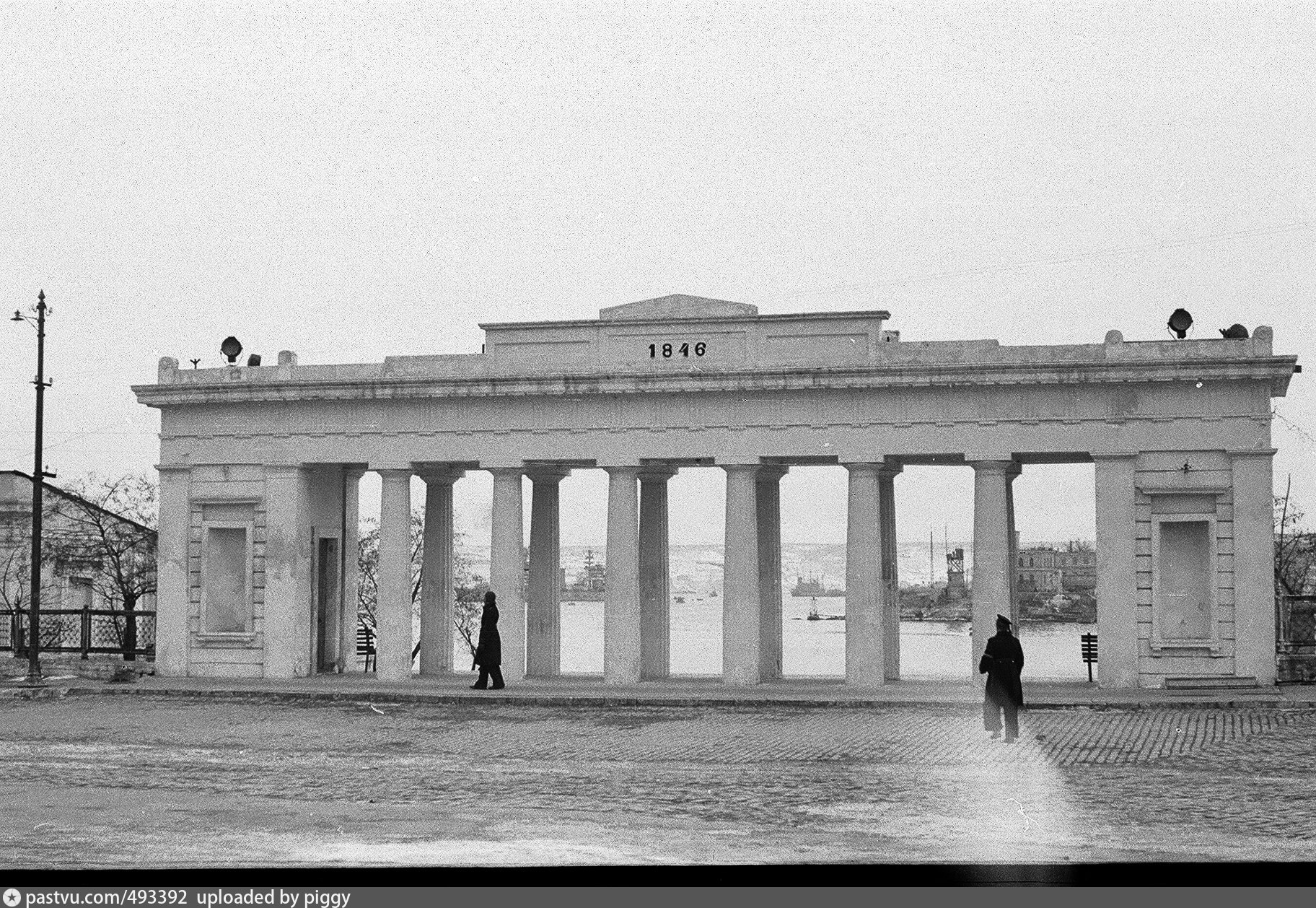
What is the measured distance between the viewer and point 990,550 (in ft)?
109

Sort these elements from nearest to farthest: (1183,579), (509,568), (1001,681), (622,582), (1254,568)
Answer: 1. (1001,681)
2. (1254,568)
3. (1183,579)
4. (622,582)
5. (509,568)

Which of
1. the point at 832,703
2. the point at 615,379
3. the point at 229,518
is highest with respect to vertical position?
the point at 615,379

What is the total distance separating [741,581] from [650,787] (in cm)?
1653

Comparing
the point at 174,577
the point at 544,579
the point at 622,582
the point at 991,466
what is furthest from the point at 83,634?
the point at 991,466

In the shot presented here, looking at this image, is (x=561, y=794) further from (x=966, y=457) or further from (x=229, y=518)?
(x=229, y=518)

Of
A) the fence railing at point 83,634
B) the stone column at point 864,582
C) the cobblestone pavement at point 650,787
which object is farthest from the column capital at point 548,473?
the fence railing at point 83,634

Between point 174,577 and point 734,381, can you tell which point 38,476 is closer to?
point 174,577

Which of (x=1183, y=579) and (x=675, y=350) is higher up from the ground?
(x=675, y=350)

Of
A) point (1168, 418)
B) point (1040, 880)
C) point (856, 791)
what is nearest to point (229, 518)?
point (1168, 418)

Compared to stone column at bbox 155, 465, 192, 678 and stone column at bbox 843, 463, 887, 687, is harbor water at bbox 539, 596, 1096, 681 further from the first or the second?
stone column at bbox 155, 465, 192, 678

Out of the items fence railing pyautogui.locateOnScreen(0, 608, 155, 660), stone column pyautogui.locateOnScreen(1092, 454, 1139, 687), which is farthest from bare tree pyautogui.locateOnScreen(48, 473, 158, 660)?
stone column pyautogui.locateOnScreen(1092, 454, 1139, 687)

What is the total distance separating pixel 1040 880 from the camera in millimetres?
10234

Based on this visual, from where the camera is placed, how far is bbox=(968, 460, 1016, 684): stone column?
3312 centimetres
